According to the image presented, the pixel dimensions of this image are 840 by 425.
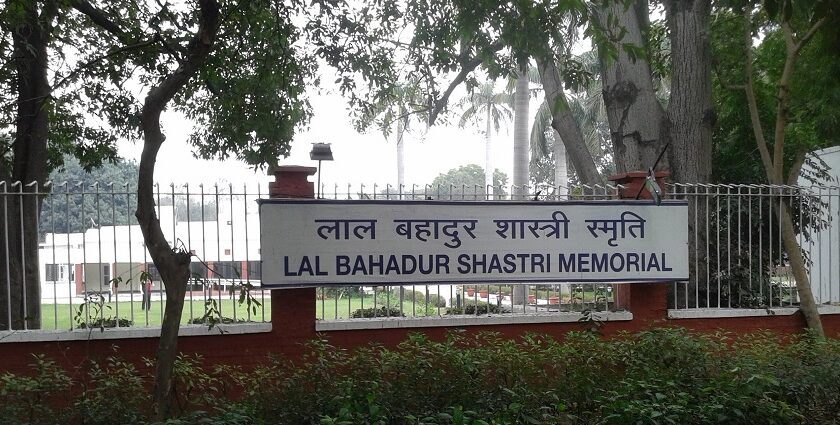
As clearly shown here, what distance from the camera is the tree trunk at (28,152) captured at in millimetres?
7398

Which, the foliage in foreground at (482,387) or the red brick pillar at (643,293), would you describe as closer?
the foliage in foreground at (482,387)

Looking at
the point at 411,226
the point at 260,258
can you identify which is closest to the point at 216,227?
the point at 260,258

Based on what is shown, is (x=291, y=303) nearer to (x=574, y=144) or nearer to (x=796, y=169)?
(x=574, y=144)

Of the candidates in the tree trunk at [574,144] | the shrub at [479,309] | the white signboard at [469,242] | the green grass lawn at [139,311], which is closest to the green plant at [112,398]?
the green grass lawn at [139,311]

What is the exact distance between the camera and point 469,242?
7.15m

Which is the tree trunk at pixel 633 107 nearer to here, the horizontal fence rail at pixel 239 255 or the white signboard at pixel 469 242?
the horizontal fence rail at pixel 239 255


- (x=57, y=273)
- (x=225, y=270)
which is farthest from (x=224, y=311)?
(x=225, y=270)

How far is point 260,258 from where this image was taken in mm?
6617

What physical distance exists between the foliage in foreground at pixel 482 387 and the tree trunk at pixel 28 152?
1.72m

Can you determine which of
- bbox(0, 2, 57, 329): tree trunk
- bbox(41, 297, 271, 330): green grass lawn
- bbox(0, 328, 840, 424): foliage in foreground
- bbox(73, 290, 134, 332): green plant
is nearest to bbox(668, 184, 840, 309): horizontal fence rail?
bbox(0, 328, 840, 424): foliage in foreground

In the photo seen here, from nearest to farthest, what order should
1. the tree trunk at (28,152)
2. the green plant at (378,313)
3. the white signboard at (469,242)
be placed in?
the white signboard at (469,242) → the green plant at (378,313) → the tree trunk at (28,152)

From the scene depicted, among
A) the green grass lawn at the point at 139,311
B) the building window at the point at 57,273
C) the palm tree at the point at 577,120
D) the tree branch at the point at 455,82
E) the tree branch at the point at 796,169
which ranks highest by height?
the palm tree at the point at 577,120

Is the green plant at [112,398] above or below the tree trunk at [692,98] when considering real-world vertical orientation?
below

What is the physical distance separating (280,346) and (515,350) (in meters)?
2.08
